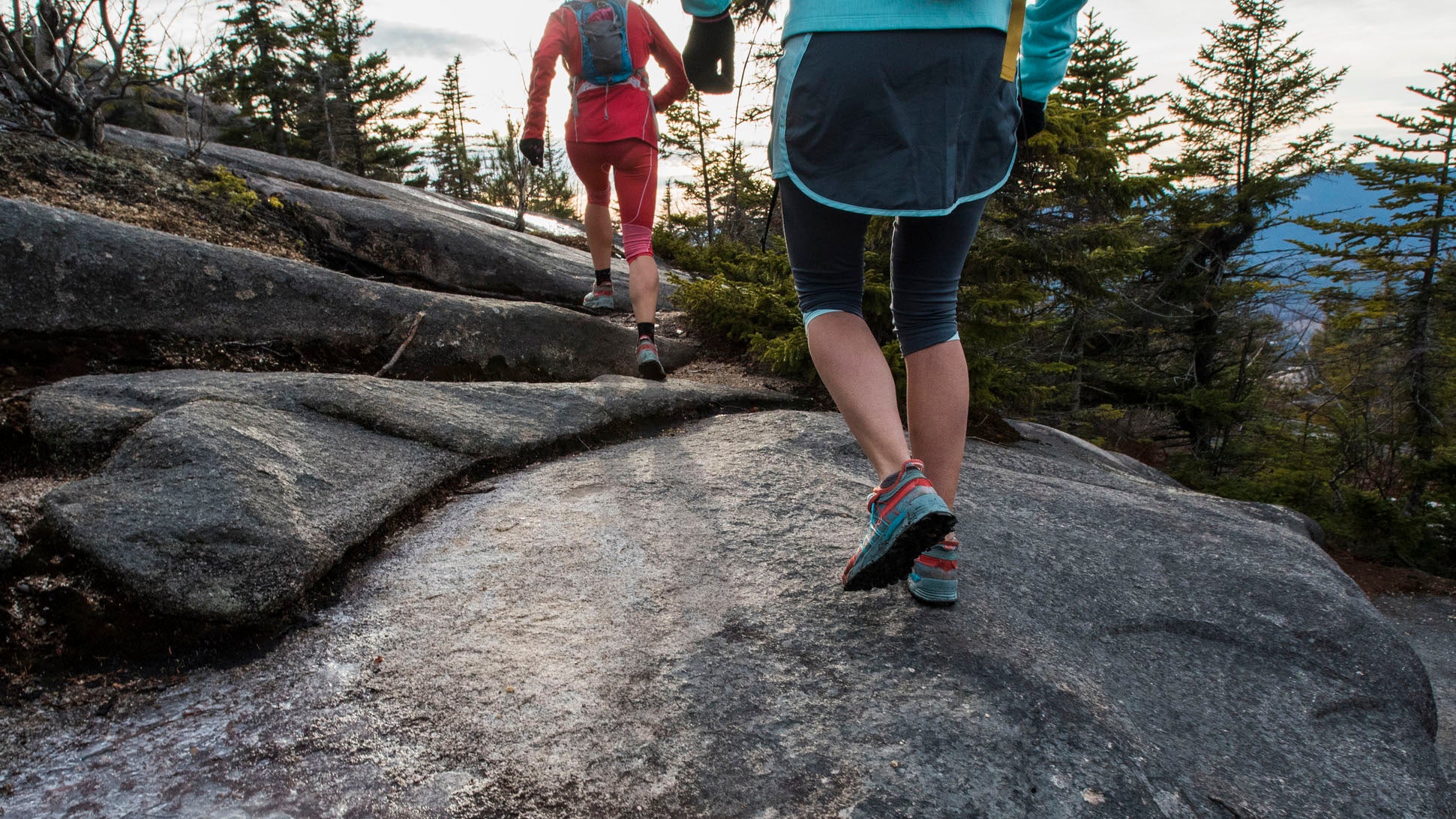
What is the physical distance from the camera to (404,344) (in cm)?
403

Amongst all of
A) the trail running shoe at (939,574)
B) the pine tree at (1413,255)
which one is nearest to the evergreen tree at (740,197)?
the trail running shoe at (939,574)

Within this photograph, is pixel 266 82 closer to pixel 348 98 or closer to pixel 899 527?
pixel 348 98

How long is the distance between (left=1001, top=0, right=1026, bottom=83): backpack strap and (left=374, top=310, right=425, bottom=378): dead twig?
10.2 ft

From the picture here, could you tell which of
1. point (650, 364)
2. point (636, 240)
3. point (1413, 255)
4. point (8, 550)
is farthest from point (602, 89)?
point (1413, 255)

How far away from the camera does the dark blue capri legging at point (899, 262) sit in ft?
6.34

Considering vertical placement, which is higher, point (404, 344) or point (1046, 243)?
point (1046, 243)

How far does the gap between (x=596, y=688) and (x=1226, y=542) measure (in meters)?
2.56

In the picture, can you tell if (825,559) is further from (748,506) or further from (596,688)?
(596,688)

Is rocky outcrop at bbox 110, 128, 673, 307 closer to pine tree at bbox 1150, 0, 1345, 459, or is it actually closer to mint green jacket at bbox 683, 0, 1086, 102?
mint green jacket at bbox 683, 0, 1086, 102

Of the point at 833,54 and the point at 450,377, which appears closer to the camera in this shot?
the point at 833,54

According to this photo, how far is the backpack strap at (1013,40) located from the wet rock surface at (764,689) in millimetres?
1383

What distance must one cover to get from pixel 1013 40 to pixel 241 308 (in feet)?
11.9

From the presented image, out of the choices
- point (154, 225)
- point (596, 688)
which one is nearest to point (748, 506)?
point (596, 688)

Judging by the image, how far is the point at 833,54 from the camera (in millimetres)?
1737
